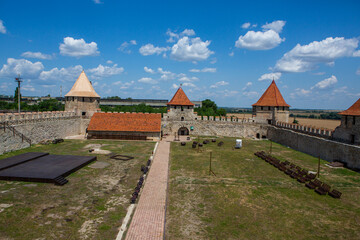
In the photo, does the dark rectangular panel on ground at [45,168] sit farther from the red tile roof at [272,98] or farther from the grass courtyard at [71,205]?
the red tile roof at [272,98]

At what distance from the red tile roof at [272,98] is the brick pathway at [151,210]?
24.7 metres

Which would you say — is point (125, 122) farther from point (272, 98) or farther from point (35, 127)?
point (272, 98)

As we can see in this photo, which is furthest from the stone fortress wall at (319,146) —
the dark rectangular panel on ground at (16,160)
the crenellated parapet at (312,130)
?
the dark rectangular panel on ground at (16,160)

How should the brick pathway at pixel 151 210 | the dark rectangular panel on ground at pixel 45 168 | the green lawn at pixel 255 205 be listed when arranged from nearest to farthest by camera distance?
the brick pathway at pixel 151 210 < the green lawn at pixel 255 205 < the dark rectangular panel on ground at pixel 45 168

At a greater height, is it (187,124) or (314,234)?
(187,124)

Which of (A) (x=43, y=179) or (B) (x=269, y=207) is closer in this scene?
(B) (x=269, y=207)

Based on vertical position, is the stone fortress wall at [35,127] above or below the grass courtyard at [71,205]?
above

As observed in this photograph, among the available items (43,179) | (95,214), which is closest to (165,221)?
(95,214)

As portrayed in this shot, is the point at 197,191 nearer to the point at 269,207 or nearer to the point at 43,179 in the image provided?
the point at 269,207

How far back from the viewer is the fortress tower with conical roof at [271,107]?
121 feet

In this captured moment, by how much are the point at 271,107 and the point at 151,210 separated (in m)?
31.0

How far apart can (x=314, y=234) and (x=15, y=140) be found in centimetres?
2777

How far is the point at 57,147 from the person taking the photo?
2664cm

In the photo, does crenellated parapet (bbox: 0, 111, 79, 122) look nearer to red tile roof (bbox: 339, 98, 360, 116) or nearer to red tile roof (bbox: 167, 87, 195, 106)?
red tile roof (bbox: 167, 87, 195, 106)
